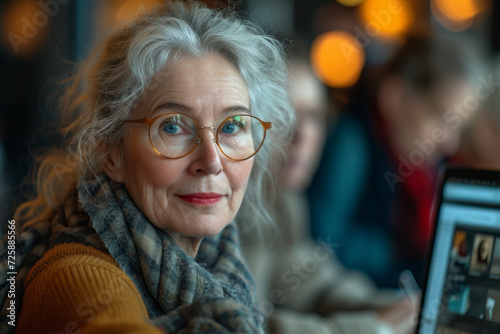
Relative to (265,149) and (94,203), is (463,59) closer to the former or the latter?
(265,149)

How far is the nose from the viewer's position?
979 millimetres

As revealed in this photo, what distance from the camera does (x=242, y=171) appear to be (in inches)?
41.6

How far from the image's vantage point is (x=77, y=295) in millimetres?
829

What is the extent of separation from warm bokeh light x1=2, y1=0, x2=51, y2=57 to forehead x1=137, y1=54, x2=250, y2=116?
2.85 m

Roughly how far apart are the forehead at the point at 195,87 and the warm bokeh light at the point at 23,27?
112 inches

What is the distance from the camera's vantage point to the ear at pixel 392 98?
8.77 feet

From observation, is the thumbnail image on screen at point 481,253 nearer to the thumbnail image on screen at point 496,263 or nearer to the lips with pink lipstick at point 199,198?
the thumbnail image on screen at point 496,263

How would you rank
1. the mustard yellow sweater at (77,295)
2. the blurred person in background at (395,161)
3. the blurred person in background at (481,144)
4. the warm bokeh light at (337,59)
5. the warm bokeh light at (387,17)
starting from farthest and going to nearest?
the warm bokeh light at (387,17) → the warm bokeh light at (337,59) → the blurred person in background at (395,161) → the blurred person in background at (481,144) → the mustard yellow sweater at (77,295)

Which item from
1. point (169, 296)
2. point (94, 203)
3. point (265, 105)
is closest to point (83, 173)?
point (94, 203)

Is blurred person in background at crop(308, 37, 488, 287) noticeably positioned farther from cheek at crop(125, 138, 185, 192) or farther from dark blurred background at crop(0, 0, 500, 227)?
cheek at crop(125, 138, 185, 192)

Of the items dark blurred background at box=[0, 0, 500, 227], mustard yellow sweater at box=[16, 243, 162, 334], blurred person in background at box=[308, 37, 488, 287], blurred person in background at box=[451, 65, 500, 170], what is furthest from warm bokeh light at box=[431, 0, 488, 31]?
mustard yellow sweater at box=[16, 243, 162, 334]

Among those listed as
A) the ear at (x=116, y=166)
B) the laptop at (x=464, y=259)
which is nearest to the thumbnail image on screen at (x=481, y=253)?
the laptop at (x=464, y=259)

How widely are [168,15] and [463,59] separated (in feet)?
6.15

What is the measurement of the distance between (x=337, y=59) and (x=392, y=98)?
104 cm
